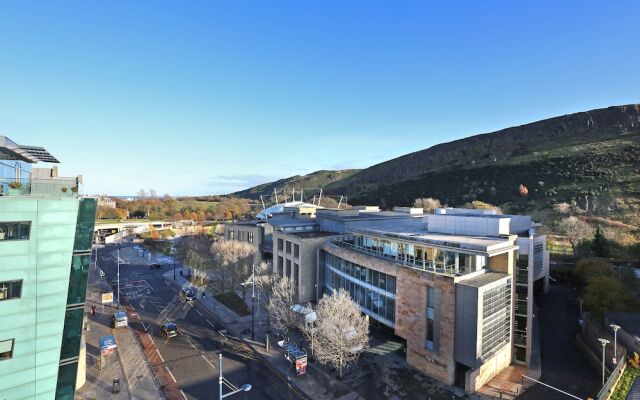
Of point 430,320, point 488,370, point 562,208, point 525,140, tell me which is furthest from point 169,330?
point 525,140

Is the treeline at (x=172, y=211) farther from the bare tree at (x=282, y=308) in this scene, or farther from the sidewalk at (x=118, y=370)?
the bare tree at (x=282, y=308)

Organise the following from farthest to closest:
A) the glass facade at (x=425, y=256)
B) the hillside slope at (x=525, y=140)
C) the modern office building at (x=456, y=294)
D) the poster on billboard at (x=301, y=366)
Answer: the hillside slope at (x=525, y=140)
the glass facade at (x=425, y=256)
the poster on billboard at (x=301, y=366)
the modern office building at (x=456, y=294)

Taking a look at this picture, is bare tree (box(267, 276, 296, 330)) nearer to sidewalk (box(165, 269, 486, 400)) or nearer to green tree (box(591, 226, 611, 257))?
sidewalk (box(165, 269, 486, 400))

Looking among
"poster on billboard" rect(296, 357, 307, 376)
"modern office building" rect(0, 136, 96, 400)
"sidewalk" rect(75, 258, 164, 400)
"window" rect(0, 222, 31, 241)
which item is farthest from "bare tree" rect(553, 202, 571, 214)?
"window" rect(0, 222, 31, 241)

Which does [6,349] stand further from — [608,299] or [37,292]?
[608,299]

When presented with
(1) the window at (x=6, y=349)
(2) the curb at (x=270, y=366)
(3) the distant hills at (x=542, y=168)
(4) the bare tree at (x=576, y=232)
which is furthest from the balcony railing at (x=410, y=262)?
(3) the distant hills at (x=542, y=168)
